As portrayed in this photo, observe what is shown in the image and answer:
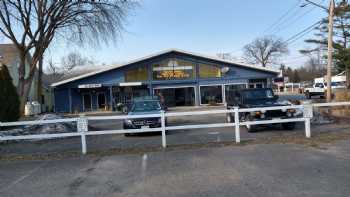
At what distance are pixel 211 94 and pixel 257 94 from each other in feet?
77.2

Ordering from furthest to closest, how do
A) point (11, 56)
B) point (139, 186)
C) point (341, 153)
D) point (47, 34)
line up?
point (11, 56)
point (47, 34)
point (341, 153)
point (139, 186)

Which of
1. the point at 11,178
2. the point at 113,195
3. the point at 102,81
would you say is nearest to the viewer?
the point at 113,195

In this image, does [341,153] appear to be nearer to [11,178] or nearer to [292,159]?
[292,159]

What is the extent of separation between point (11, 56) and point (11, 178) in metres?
43.6

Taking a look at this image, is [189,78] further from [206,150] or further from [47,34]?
[206,150]

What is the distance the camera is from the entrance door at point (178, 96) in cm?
3906

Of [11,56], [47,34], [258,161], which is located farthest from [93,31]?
[11,56]

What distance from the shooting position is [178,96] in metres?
39.3

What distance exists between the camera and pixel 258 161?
7641mm

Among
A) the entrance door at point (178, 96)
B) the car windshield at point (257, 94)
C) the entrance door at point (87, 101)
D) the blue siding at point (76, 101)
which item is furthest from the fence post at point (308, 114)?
the entrance door at point (87, 101)

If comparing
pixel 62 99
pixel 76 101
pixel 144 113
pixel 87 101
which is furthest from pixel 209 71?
pixel 144 113

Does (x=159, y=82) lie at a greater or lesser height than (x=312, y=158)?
greater

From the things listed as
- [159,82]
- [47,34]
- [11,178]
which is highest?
[47,34]

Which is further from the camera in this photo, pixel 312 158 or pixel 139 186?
pixel 312 158
